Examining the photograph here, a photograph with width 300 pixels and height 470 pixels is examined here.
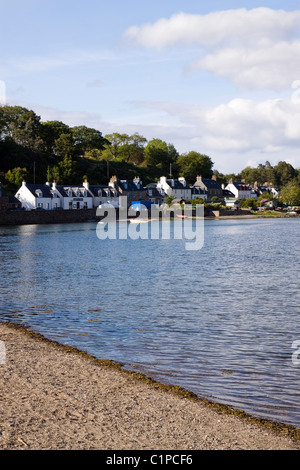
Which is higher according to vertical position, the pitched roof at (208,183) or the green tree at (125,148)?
the green tree at (125,148)

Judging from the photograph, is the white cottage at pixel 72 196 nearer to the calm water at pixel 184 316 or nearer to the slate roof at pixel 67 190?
the slate roof at pixel 67 190

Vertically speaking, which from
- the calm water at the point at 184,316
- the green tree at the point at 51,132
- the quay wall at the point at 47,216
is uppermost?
the green tree at the point at 51,132

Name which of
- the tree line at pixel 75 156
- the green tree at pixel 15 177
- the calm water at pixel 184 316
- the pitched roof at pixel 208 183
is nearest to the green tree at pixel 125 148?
the tree line at pixel 75 156

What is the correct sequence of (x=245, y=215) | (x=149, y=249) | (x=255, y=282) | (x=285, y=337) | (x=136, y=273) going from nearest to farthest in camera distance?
1. (x=285, y=337)
2. (x=255, y=282)
3. (x=136, y=273)
4. (x=149, y=249)
5. (x=245, y=215)

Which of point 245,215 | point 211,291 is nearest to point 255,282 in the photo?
point 211,291

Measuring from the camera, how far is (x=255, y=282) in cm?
2941

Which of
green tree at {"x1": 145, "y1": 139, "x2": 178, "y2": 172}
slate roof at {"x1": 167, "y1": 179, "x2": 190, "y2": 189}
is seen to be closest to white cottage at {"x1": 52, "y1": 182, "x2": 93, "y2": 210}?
slate roof at {"x1": 167, "y1": 179, "x2": 190, "y2": 189}

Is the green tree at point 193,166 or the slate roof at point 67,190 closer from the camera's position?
the slate roof at point 67,190

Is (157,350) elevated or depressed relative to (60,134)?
depressed

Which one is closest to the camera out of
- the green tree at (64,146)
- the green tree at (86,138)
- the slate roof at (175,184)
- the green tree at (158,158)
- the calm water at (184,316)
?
the calm water at (184,316)

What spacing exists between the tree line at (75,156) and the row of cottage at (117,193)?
24.5 ft

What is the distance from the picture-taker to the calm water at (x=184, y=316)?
1235 centimetres
